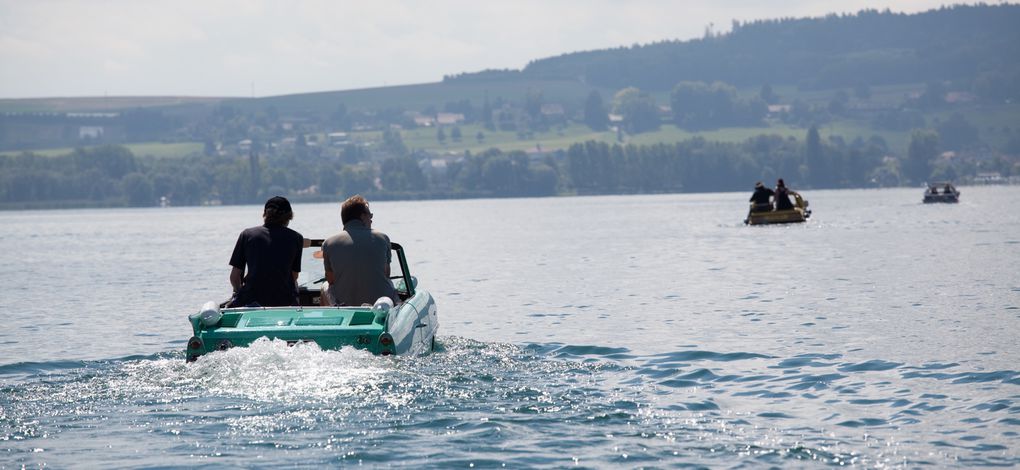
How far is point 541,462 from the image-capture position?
1073 cm

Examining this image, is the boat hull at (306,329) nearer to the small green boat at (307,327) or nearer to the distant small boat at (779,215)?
the small green boat at (307,327)

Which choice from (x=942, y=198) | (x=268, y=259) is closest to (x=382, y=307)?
(x=268, y=259)

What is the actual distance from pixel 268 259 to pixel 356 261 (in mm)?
1063

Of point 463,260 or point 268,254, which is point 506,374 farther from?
point 463,260

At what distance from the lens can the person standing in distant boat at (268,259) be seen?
15.4 meters

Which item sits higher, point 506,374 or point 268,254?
point 268,254

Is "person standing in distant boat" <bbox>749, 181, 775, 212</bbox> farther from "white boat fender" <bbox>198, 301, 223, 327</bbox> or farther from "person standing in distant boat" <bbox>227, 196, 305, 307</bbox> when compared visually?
"white boat fender" <bbox>198, 301, 223, 327</bbox>

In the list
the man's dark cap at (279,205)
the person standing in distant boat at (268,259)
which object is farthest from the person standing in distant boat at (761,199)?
the man's dark cap at (279,205)

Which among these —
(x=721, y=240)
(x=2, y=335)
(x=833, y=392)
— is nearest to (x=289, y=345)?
(x=833, y=392)

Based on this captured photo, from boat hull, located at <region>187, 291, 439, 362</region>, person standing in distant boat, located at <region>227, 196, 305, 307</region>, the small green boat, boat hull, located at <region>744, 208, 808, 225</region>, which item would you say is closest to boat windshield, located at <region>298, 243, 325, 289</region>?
person standing in distant boat, located at <region>227, 196, 305, 307</region>

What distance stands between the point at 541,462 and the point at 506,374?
4.92 meters

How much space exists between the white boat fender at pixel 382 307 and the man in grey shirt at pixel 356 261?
973mm

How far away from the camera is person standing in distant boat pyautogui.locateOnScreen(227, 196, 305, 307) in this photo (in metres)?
15.4

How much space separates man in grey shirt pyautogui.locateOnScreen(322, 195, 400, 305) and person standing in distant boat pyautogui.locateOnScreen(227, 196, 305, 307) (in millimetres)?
516
